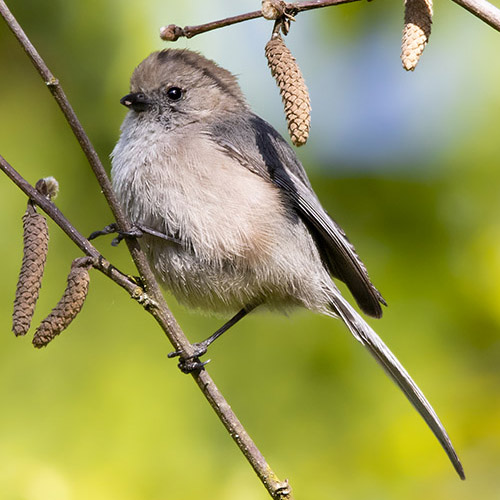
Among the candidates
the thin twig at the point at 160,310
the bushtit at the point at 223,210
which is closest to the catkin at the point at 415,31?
the thin twig at the point at 160,310

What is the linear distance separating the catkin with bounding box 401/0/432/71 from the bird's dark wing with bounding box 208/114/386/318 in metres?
1.02

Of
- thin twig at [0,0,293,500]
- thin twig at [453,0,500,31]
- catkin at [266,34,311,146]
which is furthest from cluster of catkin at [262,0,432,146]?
thin twig at [0,0,293,500]

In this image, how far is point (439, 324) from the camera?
2.95 meters

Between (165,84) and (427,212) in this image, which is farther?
(427,212)

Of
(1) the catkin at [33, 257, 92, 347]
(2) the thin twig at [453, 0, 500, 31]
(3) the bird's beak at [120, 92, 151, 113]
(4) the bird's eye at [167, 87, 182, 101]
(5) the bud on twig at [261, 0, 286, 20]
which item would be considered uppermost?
(5) the bud on twig at [261, 0, 286, 20]

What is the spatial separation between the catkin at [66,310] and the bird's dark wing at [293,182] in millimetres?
1039

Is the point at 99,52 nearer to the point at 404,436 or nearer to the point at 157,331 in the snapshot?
the point at 157,331

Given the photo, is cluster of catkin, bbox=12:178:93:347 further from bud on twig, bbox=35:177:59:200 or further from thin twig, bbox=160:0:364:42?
thin twig, bbox=160:0:364:42

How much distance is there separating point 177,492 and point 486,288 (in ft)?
4.43

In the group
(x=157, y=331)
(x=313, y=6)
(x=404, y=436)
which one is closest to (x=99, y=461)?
(x=157, y=331)

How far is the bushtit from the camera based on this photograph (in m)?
2.53

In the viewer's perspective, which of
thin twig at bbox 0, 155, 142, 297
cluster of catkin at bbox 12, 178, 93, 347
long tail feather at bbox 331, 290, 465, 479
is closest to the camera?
cluster of catkin at bbox 12, 178, 93, 347

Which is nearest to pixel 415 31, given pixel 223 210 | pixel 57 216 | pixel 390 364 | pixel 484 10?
pixel 484 10

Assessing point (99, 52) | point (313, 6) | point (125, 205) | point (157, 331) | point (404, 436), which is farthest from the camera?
point (99, 52)
